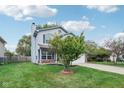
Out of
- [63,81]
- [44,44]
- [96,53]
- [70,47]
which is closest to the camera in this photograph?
[63,81]

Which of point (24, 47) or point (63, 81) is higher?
point (24, 47)

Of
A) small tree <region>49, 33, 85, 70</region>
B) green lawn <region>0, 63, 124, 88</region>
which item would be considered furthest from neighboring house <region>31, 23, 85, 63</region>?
green lawn <region>0, 63, 124, 88</region>

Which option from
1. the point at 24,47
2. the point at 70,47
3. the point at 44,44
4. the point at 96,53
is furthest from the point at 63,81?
the point at 24,47

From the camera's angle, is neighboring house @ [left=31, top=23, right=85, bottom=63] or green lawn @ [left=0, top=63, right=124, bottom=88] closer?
green lawn @ [left=0, top=63, right=124, bottom=88]

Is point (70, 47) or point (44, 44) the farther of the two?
point (44, 44)

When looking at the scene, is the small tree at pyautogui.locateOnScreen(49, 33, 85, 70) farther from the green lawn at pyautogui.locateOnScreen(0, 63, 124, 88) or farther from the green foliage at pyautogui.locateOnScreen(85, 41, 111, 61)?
the green foliage at pyautogui.locateOnScreen(85, 41, 111, 61)

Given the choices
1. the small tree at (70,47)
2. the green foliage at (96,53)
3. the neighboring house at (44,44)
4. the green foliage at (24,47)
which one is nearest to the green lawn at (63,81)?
the small tree at (70,47)

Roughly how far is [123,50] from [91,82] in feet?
51.6

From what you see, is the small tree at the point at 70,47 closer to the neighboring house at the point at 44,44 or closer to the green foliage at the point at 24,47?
the neighboring house at the point at 44,44

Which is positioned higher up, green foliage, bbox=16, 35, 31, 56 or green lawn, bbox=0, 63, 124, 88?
green foliage, bbox=16, 35, 31, 56

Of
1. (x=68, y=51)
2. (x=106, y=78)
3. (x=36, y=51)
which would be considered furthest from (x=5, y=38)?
(x=106, y=78)

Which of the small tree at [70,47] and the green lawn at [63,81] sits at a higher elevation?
the small tree at [70,47]

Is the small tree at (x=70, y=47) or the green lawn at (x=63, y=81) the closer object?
the green lawn at (x=63, y=81)

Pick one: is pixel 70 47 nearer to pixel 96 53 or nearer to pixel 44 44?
pixel 44 44
